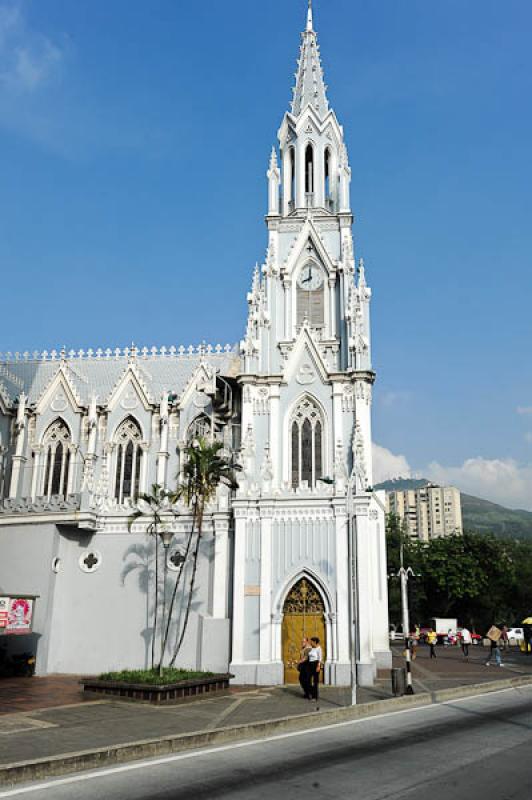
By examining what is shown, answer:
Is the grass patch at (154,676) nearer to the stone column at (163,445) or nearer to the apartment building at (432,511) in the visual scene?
the stone column at (163,445)

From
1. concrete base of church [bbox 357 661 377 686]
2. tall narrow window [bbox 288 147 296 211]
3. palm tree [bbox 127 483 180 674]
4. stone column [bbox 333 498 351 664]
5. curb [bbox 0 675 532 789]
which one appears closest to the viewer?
curb [bbox 0 675 532 789]

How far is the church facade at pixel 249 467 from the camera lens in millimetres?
25750

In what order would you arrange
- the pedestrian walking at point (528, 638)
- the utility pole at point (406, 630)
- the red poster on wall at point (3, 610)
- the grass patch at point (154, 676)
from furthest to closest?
the pedestrian walking at point (528, 638) → the red poster on wall at point (3, 610) → the utility pole at point (406, 630) → the grass patch at point (154, 676)

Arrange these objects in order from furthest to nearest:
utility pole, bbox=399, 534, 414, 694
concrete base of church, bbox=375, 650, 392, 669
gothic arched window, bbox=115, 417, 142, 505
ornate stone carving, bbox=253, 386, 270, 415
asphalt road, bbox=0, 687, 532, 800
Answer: gothic arched window, bbox=115, 417, 142, 505, ornate stone carving, bbox=253, 386, 270, 415, concrete base of church, bbox=375, 650, 392, 669, utility pole, bbox=399, 534, 414, 694, asphalt road, bbox=0, 687, 532, 800

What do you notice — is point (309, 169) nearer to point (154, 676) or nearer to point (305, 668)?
point (305, 668)

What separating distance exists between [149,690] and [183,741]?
21.7ft

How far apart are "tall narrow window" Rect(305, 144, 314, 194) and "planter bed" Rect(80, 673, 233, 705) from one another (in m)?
26.0

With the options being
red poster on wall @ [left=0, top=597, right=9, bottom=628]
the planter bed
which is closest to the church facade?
red poster on wall @ [left=0, top=597, right=9, bottom=628]

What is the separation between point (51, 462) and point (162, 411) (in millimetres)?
6383

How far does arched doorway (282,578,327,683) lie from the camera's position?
994 inches

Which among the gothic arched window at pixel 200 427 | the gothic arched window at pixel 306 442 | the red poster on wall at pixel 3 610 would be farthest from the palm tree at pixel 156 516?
the gothic arched window at pixel 200 427

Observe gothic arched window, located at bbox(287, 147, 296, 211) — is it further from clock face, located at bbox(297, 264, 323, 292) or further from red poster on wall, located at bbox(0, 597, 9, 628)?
red poster on wall, located at bbox(0, 597, 9, 628)

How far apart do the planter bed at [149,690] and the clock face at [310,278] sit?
1999 cm

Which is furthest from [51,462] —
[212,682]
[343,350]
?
[212,682]
